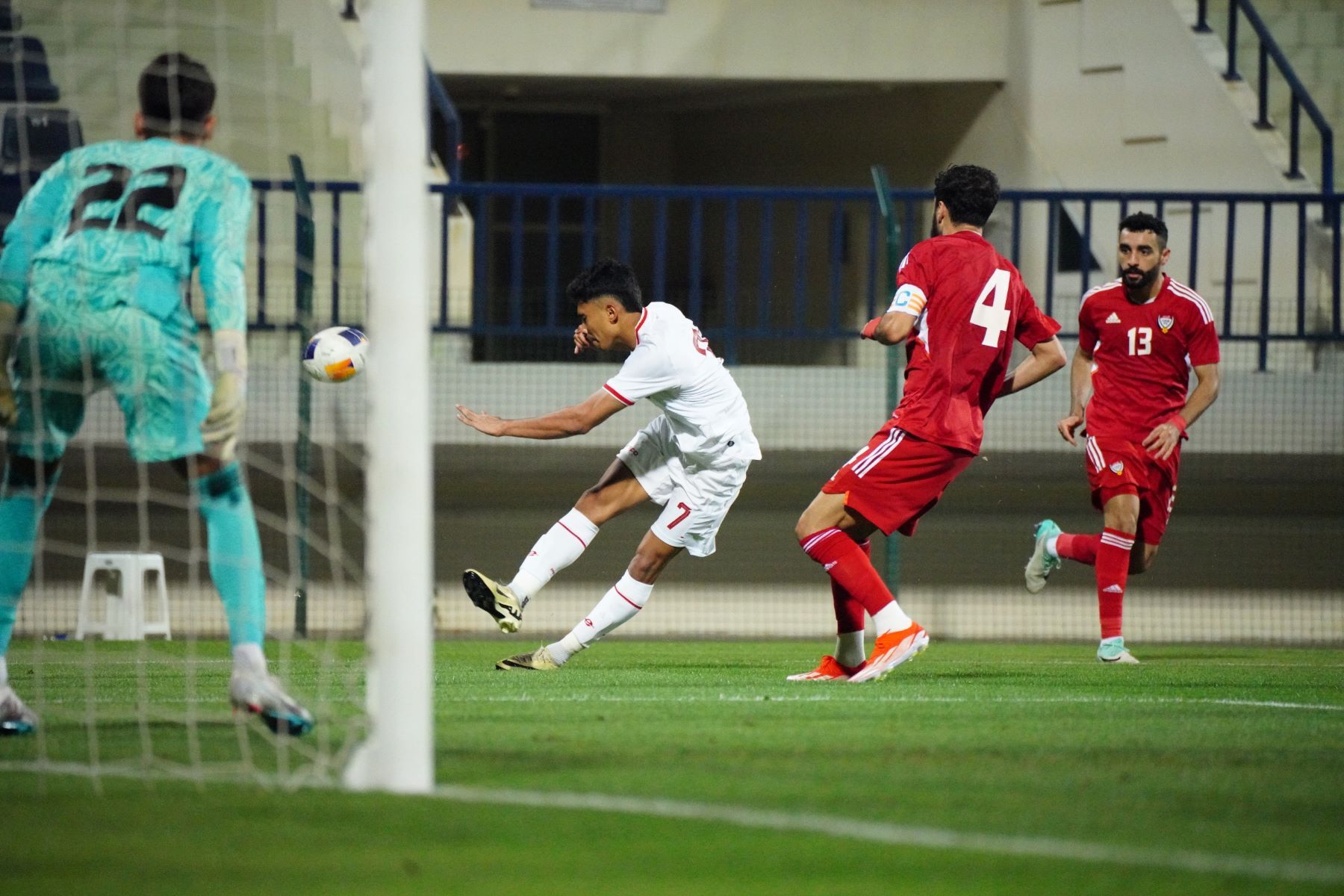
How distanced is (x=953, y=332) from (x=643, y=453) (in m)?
1.56

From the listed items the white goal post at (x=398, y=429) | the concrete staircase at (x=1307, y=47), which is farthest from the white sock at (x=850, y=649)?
the concrete staircase at (x=1307, y=47)

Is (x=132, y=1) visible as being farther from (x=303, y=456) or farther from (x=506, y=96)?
(x=506, y=96)

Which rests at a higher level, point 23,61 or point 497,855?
point 23,61

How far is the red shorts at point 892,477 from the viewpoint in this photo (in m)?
6.28

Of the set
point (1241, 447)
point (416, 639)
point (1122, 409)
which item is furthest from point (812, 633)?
point (416, 639)

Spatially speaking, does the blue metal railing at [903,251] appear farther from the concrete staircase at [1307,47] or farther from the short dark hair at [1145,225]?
the short dark hair at [1145,225]

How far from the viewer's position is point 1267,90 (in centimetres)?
1386

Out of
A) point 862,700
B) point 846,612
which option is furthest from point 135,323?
point 846,612

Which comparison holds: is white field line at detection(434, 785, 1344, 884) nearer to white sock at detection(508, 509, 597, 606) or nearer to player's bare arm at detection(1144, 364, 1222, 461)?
white sock at detection(508, 509, 597, 606)

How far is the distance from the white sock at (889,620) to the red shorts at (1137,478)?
222 centimetres

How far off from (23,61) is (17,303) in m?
7.73

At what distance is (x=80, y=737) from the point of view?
4.58 metres

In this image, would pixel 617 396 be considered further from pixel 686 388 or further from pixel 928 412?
pixel 928 412

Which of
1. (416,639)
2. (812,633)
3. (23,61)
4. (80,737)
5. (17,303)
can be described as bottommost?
(812,633)
